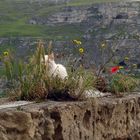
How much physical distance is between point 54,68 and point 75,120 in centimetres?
149

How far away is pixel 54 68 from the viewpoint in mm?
10797

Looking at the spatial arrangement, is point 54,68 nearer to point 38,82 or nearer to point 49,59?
point 49,59

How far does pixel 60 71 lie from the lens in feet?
35.0

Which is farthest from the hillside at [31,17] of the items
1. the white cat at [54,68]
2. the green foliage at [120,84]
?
the white cat at [54,68]

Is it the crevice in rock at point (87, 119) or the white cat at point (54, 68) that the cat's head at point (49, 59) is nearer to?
the white cat at point (54, 68)

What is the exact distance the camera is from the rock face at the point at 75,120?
8375mm

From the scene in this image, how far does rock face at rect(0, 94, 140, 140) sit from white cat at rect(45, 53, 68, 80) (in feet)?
2.26

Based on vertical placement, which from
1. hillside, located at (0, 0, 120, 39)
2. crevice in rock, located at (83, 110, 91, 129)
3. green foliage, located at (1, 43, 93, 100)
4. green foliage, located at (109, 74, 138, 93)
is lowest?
hillside, located at (0, 0, 120, 39)

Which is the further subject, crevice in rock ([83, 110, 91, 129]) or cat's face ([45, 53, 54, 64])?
cat's face ([45, 53, 54, 64])

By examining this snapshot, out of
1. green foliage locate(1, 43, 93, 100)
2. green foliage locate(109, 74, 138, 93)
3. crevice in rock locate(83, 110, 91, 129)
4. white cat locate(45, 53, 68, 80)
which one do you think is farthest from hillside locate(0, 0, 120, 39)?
crevice in rock locate(83, 110, 91, 129)

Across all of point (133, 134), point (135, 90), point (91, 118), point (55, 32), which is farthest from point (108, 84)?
point (55, 32)

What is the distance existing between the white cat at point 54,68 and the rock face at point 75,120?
689 millimetres

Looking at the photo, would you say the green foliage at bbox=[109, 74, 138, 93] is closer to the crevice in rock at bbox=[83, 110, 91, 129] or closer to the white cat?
the white cat

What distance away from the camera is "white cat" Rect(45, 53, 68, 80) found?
1047 cm
